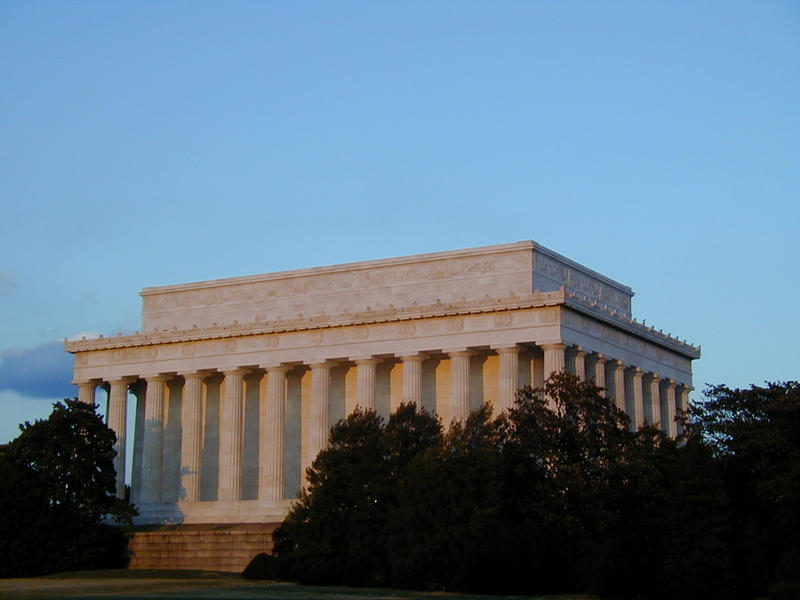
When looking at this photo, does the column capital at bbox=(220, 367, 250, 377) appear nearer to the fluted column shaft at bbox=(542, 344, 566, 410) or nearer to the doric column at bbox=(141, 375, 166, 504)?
the doric column at bbox=(141, 375, 166, 504)

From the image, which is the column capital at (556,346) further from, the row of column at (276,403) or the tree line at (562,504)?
the tree line at (562,504)

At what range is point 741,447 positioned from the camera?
58.8 m

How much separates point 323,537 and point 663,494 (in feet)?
49.9

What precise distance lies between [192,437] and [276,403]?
7.12 metres

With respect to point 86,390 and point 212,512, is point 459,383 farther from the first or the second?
point 86,390

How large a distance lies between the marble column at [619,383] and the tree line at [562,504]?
20158 millimetres

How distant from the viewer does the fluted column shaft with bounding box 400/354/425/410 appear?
81.2 m

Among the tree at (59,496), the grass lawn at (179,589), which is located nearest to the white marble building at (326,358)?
the tree at (59,496)

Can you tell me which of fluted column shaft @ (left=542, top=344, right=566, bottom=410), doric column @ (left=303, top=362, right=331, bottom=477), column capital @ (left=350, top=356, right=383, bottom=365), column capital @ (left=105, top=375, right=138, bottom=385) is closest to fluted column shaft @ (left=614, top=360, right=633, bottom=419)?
fluted column shaft @ (left=542, top=344, right=566, bottom=410)

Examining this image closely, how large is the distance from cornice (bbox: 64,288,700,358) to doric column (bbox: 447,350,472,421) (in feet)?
8.59

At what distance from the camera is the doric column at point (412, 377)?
8125cm

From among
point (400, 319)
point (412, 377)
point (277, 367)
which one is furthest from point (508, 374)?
point (277, 367)

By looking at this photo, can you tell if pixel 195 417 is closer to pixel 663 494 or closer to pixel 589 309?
pixel 589 309

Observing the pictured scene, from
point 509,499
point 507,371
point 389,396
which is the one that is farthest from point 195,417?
point 509,499
